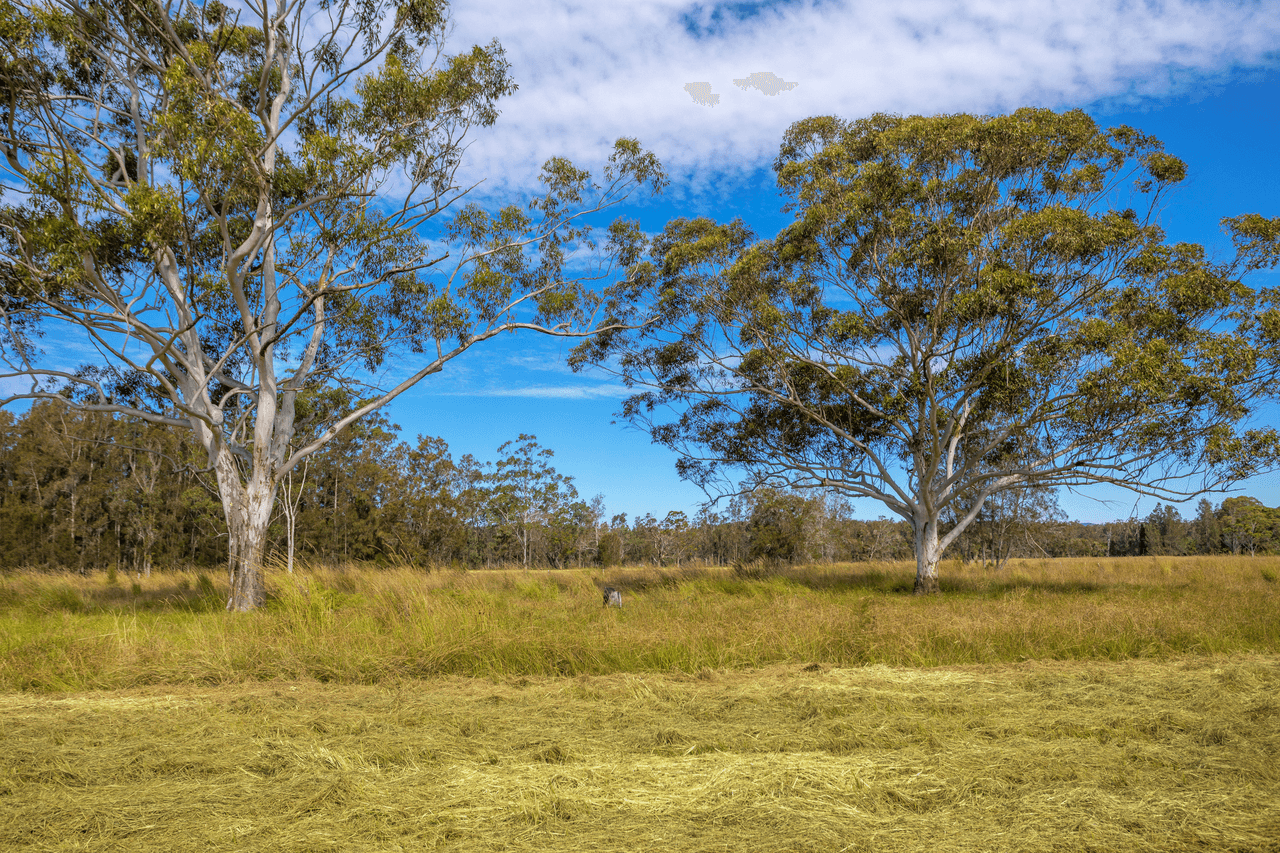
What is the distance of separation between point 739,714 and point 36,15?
14.5 m

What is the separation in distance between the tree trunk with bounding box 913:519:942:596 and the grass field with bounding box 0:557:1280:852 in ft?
16.6

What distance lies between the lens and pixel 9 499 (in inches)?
1382

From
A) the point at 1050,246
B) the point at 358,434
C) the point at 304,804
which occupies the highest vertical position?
the point at 1050,246

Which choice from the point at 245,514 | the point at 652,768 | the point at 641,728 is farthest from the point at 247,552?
the point at 652,768

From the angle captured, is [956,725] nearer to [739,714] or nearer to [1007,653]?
[739,714]

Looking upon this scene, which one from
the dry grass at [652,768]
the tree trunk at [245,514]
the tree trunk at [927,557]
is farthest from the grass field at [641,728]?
the tree trunk at [927,557]

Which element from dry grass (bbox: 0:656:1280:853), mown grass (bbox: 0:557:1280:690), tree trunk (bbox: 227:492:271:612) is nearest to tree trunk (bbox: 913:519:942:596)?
mown grass (bbox: 0:557:1280:690)

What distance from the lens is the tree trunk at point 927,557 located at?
14281 mm

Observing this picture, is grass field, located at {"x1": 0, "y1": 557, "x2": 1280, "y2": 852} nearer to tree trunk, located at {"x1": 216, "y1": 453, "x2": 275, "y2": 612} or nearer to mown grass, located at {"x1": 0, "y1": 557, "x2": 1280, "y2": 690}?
mown grass, located at {"x1": 0, "y1": 557, "x2": 1280, "y2": 690}

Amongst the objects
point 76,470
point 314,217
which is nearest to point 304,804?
point 314,217

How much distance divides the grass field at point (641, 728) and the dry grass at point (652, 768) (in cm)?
2

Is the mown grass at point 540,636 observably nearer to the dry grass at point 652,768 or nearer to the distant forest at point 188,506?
the dry grass at point 652,768

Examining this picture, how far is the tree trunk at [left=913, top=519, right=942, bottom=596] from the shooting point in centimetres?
1428

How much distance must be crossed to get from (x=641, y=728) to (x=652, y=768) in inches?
31.7
